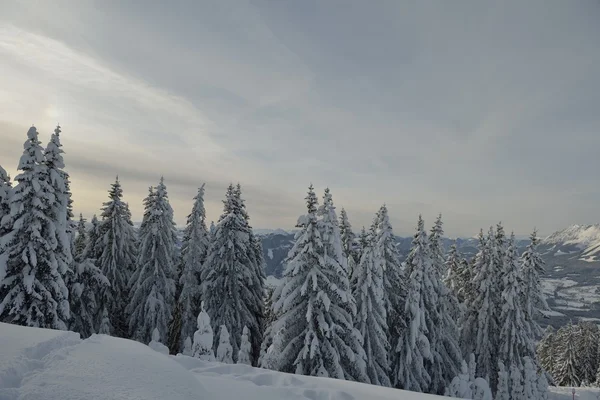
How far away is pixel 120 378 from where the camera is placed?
538 cm

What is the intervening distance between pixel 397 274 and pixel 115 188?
22807 millimetres

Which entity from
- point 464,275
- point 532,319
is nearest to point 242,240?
point 464,275

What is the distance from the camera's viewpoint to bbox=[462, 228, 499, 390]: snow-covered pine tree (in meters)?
29.8

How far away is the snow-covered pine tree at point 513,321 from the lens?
90.5 feet

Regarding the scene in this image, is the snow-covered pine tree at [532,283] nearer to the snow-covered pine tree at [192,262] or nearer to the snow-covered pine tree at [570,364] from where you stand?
the snow-covered pine tree at [570,364]

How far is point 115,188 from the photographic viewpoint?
2664cm

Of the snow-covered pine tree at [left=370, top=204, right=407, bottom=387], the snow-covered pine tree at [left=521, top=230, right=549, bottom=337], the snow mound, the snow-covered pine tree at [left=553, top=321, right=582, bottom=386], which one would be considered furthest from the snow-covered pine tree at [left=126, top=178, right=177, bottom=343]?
the snow-covered pine tree at [left=553, top=321, right=582, bottom=386]

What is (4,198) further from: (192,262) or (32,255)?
(192,262)

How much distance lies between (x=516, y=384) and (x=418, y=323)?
10216 millimetres

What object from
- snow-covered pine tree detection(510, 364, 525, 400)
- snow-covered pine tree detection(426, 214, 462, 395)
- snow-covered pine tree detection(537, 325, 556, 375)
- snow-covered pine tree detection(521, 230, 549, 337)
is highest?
snow-covered pine tree detection(521, 230, 549, 337)

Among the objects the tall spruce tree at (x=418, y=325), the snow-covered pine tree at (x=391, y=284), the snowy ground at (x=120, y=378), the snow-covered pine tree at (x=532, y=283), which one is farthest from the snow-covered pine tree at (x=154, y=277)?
the snow-covered pine tree at (x=532, y=283)

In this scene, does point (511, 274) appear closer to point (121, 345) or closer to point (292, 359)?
point (292, 359)

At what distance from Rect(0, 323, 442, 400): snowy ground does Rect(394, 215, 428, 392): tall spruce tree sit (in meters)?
17.6

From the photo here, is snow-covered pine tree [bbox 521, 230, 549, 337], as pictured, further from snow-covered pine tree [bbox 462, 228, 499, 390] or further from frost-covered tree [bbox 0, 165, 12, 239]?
frost-covered tree [bbox 0, 165, 12, 239]
